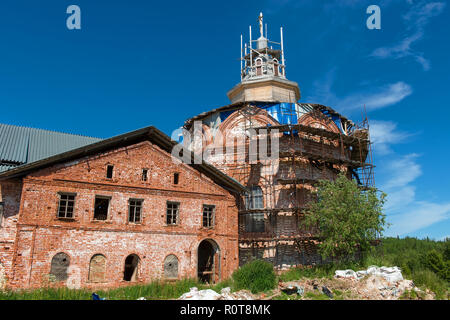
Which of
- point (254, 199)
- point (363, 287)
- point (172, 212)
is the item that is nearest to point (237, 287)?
point (172, 212)

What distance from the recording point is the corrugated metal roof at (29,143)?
1962 cm

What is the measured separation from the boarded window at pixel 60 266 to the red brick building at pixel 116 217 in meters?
0.04

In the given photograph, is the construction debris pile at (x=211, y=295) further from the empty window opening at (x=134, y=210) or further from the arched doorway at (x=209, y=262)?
the empty window opening at (x=134, y=210)

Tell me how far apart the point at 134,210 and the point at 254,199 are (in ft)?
30.1

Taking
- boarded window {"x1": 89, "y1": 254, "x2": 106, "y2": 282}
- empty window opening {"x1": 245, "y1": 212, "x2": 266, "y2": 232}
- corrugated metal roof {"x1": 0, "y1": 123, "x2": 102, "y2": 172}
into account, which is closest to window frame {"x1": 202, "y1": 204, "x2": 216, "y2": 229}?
empty window opening {"x1": 245, "y1": 212, "x2": 266, "y2": 232}

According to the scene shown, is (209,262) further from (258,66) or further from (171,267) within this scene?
(258,66)

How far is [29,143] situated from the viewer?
70.2 feet

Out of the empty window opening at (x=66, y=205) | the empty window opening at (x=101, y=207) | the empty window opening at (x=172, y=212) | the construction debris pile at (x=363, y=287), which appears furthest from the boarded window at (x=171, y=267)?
the construction debris pile at (x=363, y=287)

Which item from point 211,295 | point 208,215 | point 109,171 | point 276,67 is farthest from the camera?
point 276,67

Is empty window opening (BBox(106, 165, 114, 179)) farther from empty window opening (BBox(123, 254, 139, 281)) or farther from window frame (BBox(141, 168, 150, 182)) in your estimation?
empty window opening (BBox(123, 254, 139, 281))

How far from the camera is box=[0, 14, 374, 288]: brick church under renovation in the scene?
1716 cm

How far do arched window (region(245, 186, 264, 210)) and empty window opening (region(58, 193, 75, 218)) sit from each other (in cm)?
1180

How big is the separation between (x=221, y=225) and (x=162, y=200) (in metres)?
3.93
